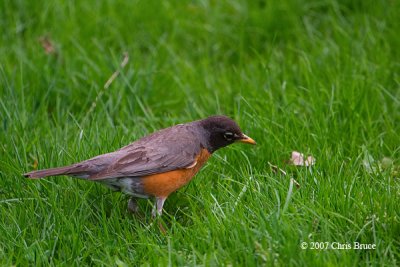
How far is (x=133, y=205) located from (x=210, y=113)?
159cm

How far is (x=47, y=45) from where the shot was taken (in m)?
7.38

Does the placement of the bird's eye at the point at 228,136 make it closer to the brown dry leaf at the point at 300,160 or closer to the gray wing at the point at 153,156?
the gray wing at the point at 153,156

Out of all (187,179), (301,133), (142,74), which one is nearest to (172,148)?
(187,179)

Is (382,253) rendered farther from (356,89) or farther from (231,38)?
(231,38)

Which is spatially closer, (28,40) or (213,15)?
(28,40)

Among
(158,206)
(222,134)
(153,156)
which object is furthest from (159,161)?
(222,134)

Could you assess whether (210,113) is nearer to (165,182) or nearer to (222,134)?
(222,134)

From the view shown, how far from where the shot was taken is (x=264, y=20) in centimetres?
787

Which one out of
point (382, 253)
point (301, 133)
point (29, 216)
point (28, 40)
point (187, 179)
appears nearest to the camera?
point (382, 253)

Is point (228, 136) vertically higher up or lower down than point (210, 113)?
higher up

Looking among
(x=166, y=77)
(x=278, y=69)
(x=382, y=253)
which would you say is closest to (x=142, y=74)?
(x=166, y=77)

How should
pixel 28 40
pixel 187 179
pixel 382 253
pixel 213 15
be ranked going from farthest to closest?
1. pixel 213 15
2. pixel 28 40
3. pixel 187 179
4. pixel 382 253

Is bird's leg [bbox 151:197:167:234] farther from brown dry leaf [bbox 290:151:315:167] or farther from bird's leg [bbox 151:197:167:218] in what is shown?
brown dry leaf [bbox 290:151:315:167]

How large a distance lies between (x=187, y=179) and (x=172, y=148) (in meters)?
0.26
